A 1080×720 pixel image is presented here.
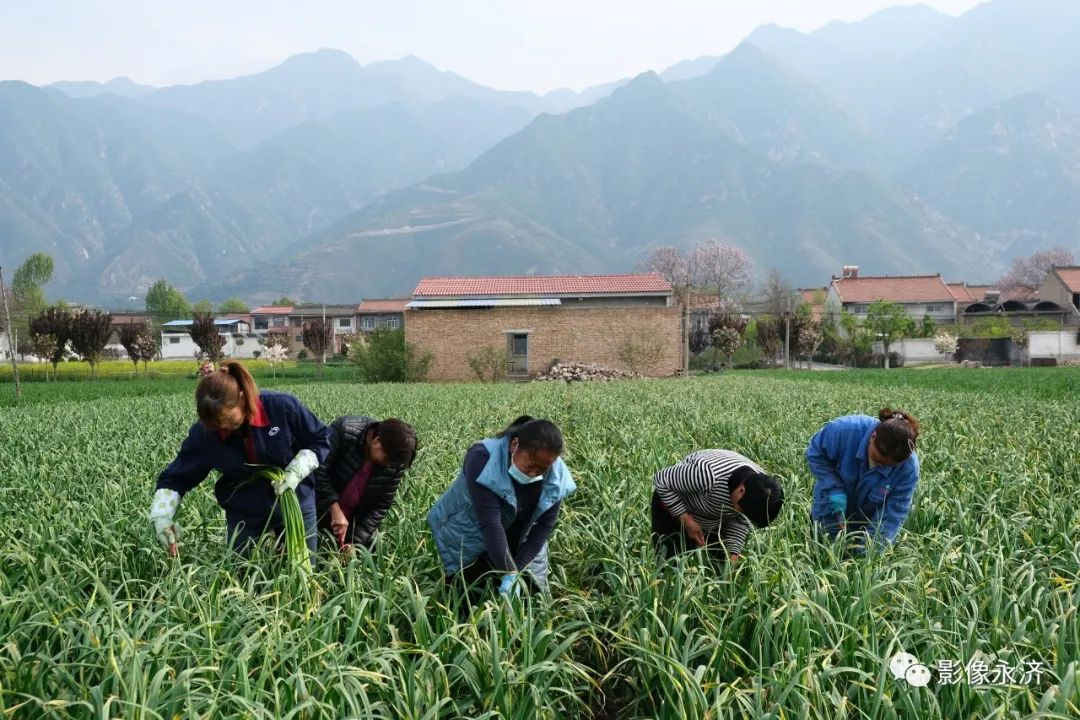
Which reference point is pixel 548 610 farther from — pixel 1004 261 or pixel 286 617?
pixel 1004 261

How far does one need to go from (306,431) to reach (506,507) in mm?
1106

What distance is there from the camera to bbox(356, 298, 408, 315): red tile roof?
7581 cm

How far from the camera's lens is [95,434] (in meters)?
9.12

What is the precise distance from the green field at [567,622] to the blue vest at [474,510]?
0.22 meters

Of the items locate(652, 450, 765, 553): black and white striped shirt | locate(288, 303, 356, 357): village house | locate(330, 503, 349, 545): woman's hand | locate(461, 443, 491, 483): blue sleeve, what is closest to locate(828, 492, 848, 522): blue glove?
locate(652, 450, 765, 553): black and white striped shirt

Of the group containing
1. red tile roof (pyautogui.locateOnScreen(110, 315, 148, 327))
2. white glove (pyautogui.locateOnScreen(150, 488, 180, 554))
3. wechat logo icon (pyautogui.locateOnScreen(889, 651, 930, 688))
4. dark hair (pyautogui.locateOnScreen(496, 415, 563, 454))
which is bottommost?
wechat logo icon (pyautogui.locateOnScreen(889, 651, 930, 688))

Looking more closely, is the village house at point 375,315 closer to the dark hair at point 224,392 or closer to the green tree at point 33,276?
the green tree at point 33,276

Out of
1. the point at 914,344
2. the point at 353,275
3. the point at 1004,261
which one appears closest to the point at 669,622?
the point at 914,344

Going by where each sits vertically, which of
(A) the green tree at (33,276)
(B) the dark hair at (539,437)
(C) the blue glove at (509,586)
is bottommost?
(C) the blue glove at (509,586)

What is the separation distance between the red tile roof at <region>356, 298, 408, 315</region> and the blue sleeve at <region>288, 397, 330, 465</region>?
236 feet

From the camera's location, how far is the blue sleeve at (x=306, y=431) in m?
3.65

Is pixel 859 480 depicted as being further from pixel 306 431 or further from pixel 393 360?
pixel 393 360

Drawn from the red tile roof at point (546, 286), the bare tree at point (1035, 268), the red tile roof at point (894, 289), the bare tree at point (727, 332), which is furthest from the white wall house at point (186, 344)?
the bare tree at point (1035, 268)

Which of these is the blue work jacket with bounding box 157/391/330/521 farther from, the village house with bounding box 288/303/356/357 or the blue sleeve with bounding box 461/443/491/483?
the village house with bounding box 288/303/356/357
